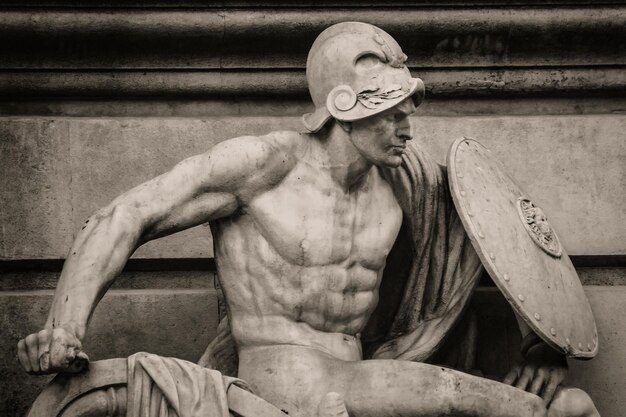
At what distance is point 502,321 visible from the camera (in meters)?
7.14

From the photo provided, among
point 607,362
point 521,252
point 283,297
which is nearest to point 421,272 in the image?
point 521,252

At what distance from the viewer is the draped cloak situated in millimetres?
6652

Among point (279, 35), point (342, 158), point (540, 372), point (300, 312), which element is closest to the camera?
point (300, 312)

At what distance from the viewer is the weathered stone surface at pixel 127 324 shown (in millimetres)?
6988

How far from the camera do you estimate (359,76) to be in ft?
20.8

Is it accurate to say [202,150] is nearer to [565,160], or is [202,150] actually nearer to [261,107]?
[261,107]

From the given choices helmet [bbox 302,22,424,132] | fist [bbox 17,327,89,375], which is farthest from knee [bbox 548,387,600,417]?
fist [bbox 17,327,89,375]

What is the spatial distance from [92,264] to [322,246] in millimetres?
718

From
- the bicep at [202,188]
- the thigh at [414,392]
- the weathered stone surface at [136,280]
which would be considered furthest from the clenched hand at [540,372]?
the weathered stone surface at [136,280]

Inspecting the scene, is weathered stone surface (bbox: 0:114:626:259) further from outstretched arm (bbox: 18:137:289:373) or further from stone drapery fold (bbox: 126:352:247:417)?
stone drapery fold (bbox: 126:352:247:417)

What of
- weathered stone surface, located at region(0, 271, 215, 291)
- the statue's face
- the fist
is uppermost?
the statue's face

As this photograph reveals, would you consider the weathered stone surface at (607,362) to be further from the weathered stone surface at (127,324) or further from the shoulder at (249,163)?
the shoulder at (249,163)

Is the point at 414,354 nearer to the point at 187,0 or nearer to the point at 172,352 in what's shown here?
the point at 172,352

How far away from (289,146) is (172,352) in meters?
0.97
